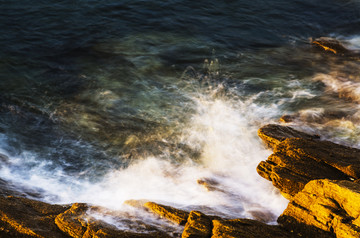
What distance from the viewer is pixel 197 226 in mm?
8836

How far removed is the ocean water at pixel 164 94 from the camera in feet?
40.6

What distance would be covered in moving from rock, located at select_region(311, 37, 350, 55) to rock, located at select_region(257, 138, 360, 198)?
10035mm

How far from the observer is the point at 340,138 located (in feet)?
45.4

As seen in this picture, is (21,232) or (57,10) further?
(57,10)

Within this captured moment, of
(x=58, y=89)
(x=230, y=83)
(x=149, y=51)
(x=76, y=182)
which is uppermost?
(x=149, y=51)

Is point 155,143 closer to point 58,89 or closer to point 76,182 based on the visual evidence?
point 76,182

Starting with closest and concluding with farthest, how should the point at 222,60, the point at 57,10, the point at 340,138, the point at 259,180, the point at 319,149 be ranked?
1. the point at 319,149
2. the point at 259,180
3. the point at 340,138
4. the point at 222,60
5. the point at 57,10

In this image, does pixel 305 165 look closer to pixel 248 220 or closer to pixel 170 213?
pixel 248 220

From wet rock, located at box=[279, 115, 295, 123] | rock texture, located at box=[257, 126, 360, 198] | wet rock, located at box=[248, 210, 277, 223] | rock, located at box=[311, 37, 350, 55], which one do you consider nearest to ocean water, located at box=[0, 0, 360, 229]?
wet rock, located at box=[248, 210, 277, 223]

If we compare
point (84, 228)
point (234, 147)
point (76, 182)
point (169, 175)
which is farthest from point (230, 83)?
point (84, 228)

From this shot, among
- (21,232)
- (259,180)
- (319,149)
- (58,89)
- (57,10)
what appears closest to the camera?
(21,232)

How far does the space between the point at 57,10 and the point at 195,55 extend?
8259 millimetres

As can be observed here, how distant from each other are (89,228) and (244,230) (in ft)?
10.1

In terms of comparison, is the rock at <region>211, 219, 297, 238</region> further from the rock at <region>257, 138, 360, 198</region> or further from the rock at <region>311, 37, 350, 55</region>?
the rock at <region>311, 37, 350, 55</region>
